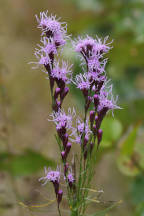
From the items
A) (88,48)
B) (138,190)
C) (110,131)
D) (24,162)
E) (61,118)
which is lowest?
(138,190)

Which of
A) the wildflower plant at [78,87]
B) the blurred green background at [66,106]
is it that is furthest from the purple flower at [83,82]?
the blurred green background at [66,106]

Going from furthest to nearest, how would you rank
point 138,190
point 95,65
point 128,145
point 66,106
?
1. point 66,106
2. point 138,190
3. point 128,145
4. point 95,65

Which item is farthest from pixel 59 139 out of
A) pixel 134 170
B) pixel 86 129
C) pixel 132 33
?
pixel 132 33

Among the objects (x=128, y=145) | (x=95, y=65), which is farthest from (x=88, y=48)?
(x=128, y=145)

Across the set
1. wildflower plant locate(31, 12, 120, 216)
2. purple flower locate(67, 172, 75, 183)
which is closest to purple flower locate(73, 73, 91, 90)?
wildflower plant locate(31, 12, 120, 216)

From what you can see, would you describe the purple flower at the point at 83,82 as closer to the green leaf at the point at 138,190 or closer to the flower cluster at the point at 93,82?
the flower cluster at the point at 93,82

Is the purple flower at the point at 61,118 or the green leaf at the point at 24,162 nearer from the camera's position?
the purple flower at the point at 61,118

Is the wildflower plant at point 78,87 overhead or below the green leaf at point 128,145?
overhead

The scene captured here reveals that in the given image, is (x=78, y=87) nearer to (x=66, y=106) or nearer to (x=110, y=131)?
(x=110, y=131)

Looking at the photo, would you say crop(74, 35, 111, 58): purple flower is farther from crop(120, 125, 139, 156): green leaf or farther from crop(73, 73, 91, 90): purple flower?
crop(120, 125, 139, 156): green leaf
